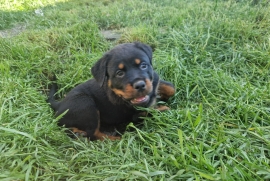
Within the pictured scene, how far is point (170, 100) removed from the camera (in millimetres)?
3777

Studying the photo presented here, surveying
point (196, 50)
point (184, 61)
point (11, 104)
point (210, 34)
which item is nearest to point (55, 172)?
point (11, 104)

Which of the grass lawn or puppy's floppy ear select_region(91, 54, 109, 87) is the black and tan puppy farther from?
the grass lawn

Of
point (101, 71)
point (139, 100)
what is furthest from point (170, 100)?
point (101, 71)

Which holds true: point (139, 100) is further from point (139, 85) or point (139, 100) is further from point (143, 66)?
point (143, 66)

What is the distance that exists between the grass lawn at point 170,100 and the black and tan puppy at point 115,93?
0.20m

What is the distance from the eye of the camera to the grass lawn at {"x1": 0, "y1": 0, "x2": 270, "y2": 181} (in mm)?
2375

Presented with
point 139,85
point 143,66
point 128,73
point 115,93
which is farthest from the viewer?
point 115,93

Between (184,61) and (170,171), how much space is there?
2.19 m

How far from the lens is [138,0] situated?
758 centimetres

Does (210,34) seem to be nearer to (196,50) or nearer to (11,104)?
(196,50)

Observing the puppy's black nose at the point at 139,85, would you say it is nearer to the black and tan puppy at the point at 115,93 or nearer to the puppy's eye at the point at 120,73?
the black and tan puppy at the point at 115,93

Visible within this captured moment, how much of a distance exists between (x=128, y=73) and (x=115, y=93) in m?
0.37

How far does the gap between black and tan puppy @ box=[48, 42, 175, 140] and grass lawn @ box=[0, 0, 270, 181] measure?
0.20 m

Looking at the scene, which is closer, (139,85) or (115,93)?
(139,85)
